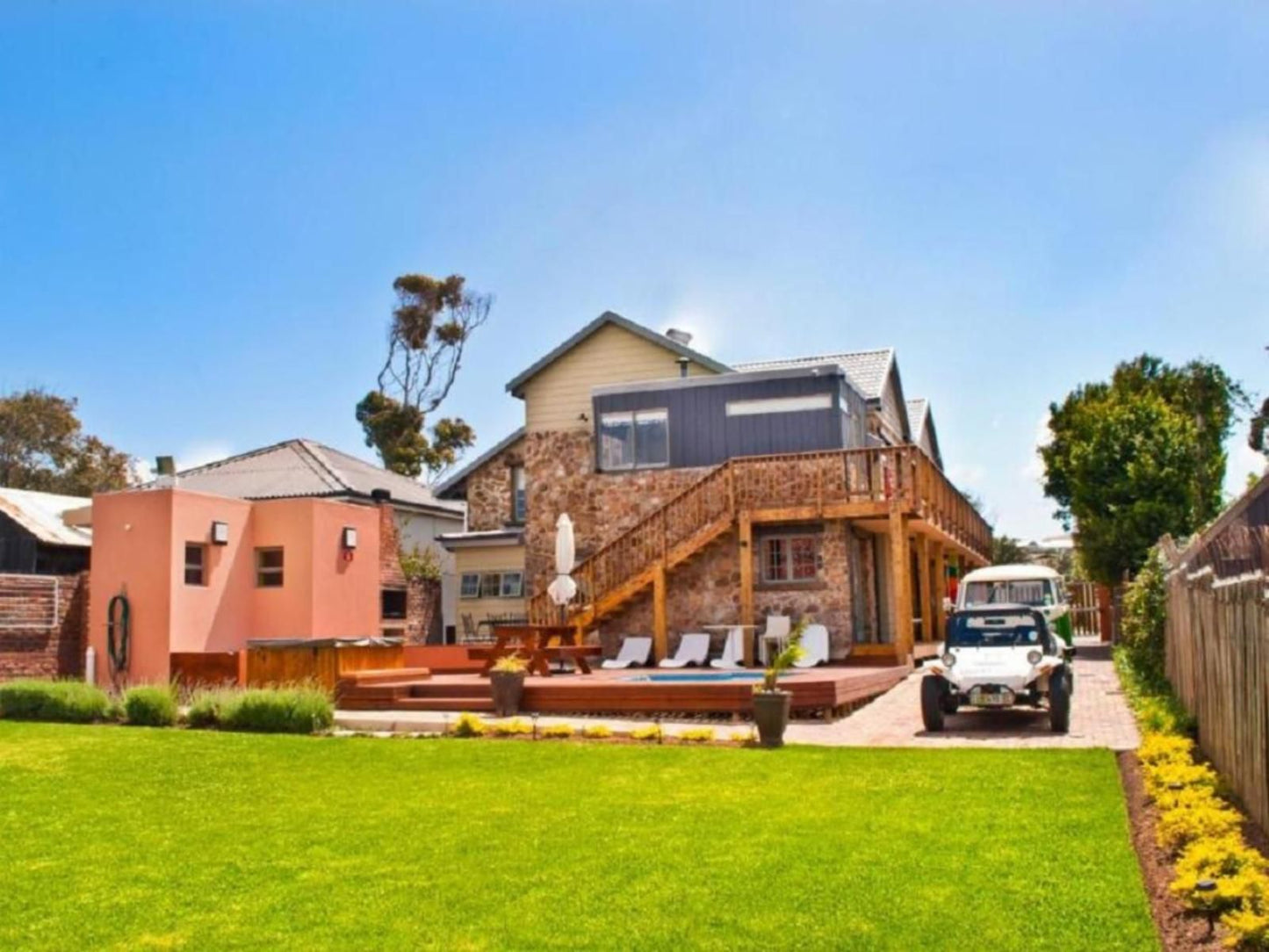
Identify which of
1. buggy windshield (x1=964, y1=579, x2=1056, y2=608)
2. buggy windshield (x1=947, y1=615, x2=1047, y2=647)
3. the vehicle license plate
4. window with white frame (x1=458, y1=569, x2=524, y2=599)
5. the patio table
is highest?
window with white frame (x1=458, y1=569, x2=524, y2=599)

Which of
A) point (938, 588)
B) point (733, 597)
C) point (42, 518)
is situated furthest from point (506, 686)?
point (938, 588)

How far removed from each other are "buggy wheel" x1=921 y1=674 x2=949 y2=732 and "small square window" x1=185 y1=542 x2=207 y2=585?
12.7 metres

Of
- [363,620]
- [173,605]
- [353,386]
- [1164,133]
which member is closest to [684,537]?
[363,620]

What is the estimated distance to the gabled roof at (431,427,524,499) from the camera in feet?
96.2

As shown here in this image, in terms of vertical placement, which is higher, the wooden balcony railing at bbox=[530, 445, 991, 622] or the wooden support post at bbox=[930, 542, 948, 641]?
the wooden balcony railing at bbox=[530, 445, 991, 622]

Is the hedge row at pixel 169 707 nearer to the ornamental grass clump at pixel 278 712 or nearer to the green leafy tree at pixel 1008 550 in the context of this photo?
the ornamental grass clump at pixel 278 712

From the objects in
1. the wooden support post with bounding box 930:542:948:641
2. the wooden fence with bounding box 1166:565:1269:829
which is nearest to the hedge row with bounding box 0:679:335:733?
the wooden fence with bounding box 1166:565:1269:829

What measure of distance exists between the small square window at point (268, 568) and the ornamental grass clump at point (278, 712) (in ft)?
24.6

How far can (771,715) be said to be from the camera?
11.7 metres

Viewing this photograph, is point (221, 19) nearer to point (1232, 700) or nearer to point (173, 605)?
point (173, 605)

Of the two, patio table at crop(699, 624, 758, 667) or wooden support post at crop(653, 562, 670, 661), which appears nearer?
patio table at crop(699, 624, 758, 667)

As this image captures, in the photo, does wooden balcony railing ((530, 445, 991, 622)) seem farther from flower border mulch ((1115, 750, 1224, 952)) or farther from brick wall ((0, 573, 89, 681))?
flower border mulch ((1115, 750, 1224, 952))

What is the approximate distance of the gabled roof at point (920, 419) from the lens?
3319cm

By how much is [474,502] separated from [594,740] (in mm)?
18361
